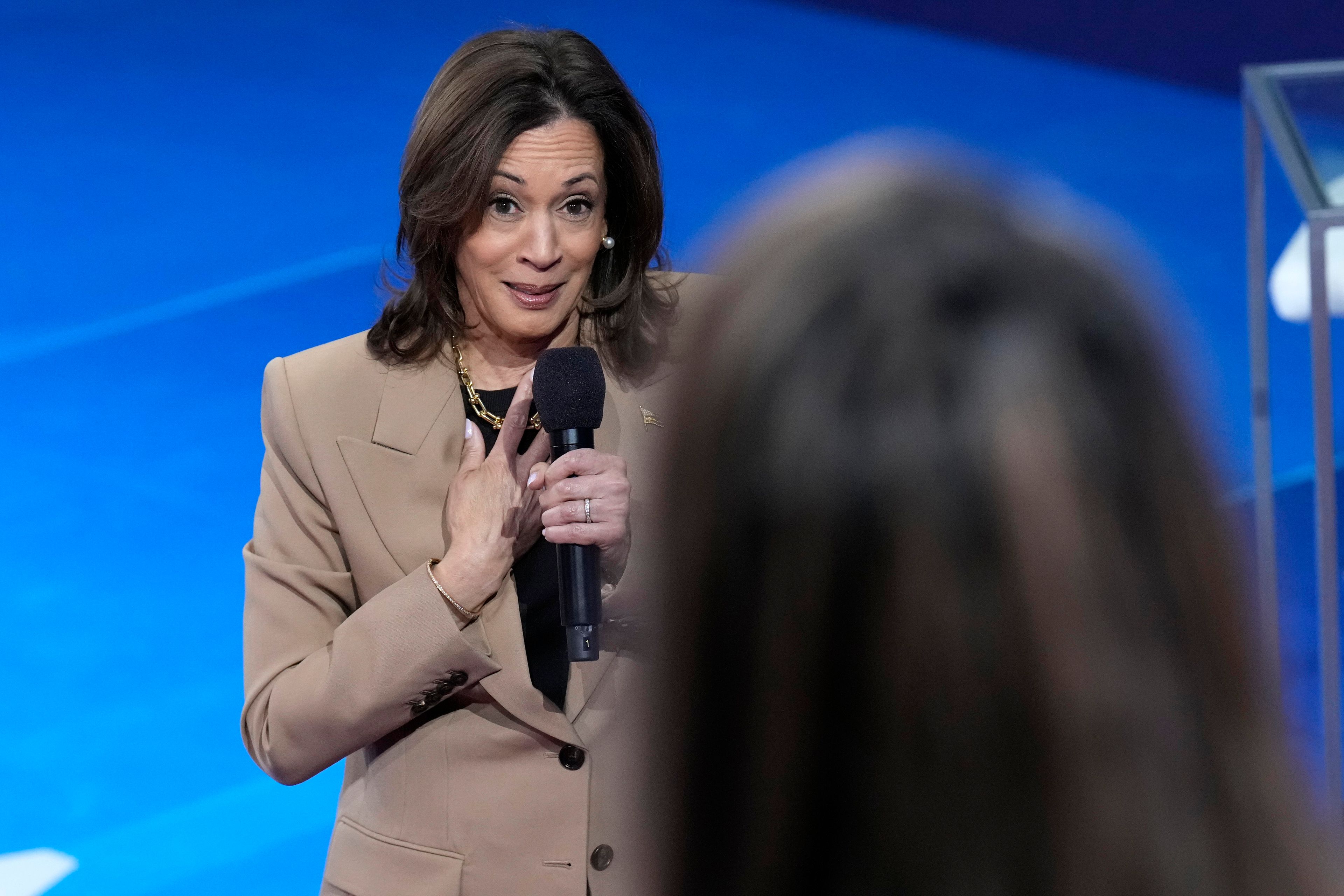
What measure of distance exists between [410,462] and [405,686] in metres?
0.29

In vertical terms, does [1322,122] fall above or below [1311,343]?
above

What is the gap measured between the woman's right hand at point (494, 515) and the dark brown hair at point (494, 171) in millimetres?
224

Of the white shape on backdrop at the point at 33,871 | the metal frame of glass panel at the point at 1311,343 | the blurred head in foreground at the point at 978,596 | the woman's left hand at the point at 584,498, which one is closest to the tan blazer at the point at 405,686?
the woman's left hand at the point at 584,498

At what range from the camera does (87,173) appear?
412cm

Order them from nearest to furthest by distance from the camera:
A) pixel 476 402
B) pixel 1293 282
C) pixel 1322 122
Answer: pixel 476 402 < pixel 1322 122 < pixel 1293 282

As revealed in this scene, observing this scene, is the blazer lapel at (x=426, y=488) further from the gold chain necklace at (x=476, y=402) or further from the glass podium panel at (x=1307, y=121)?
the glass podium panel at (x=1307, y=121)

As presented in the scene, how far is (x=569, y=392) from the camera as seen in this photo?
5.04 ft

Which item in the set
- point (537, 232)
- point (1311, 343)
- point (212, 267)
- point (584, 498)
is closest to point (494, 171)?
point (537, 232)

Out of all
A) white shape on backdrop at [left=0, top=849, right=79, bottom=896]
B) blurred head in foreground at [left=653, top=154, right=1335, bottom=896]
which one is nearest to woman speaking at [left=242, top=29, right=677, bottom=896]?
blurred head in foreground at [left=653, top=154, right=1335, bottom=896]

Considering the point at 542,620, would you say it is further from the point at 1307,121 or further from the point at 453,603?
the point at 1307,121

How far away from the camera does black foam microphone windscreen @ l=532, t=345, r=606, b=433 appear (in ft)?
5.04

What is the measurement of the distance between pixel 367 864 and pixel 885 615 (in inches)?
54.2

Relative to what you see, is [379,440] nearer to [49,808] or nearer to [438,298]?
[438,298]

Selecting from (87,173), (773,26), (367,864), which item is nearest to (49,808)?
(87,173)
